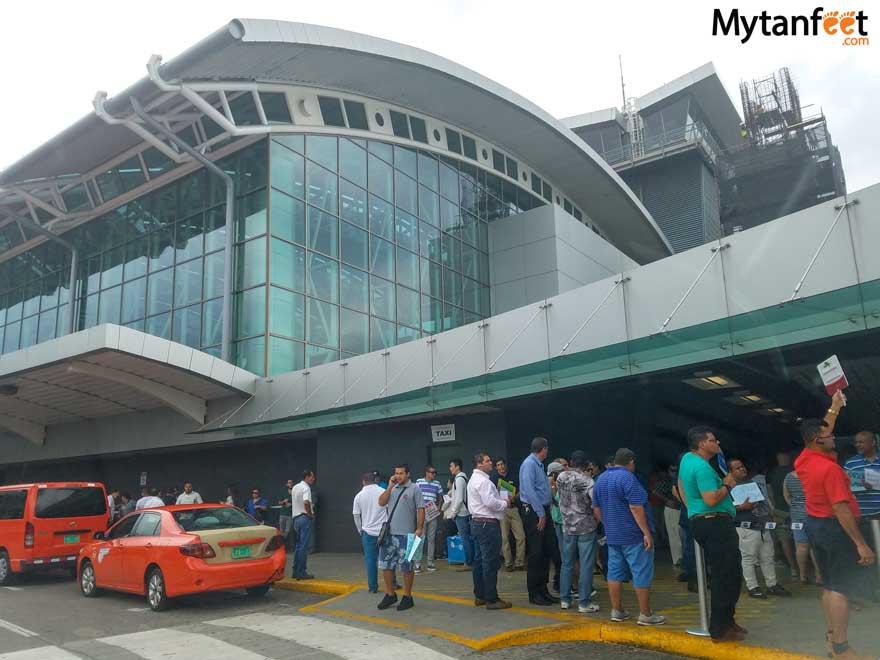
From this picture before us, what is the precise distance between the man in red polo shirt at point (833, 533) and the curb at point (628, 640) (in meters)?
0.53

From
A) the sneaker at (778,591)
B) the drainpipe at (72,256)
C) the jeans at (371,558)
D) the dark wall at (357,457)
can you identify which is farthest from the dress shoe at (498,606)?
the drainpipe at (72,256)

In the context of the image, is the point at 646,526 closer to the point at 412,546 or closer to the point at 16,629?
the point at 412,546

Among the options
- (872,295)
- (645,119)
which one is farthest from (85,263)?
(645,119)

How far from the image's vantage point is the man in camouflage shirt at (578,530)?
7766 mm

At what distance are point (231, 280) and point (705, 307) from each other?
14.7 metres

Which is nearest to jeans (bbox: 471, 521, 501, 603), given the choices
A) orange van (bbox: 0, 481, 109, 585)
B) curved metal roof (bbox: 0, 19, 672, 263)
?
orange van (bbox: 0, 481, 109, 585)

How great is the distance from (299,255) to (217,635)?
14911 millimetres

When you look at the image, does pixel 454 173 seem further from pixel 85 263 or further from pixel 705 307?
pixel 705 307

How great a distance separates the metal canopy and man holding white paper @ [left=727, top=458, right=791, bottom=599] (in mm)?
12963

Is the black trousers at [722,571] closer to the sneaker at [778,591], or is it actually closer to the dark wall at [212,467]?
the sneaker at [778,591]

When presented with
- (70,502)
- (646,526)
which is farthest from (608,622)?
(70,502)

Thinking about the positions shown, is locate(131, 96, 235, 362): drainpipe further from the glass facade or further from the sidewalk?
the sidewalk

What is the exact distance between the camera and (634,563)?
6961 millimetres

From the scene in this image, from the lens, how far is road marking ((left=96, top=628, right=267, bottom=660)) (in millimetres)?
6766
